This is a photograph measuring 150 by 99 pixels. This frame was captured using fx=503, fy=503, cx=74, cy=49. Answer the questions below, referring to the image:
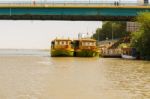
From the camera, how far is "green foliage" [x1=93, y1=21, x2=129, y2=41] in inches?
5827

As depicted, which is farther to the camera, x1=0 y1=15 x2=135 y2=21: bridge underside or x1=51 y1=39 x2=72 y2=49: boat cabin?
x1=0 y1=15 x2=135 y2=21: bridge underside

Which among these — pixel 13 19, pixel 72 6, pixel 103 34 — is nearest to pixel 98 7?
pixel 72 6

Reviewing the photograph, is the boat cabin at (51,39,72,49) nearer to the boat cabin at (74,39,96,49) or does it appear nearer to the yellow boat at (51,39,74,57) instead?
the yellow boat at (51,39,74,57)

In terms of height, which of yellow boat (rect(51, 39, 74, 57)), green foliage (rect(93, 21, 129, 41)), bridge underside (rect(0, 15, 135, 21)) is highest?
bridge underside (rect(0, 15, 135, 21))

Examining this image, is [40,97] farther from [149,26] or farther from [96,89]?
[149,26]

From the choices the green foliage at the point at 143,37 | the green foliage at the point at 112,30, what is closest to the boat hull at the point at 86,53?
the green foliage at the point at 143,37

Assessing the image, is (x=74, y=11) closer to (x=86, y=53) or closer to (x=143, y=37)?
(x=86, y=53)

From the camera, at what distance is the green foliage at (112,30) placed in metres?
148

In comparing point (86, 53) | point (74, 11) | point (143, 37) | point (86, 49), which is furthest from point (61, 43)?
point (143, 37)

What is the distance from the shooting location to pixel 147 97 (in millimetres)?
20750

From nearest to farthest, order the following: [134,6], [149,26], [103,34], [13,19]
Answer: [149,26], [134,6], [13,19], [103,34]

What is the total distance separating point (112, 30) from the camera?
151875 millimetres

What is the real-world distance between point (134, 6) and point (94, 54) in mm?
10648

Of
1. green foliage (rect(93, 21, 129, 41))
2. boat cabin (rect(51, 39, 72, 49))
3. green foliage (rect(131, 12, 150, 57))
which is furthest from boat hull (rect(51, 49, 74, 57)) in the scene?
green foliage (rect(93, 21, 129, 41))
